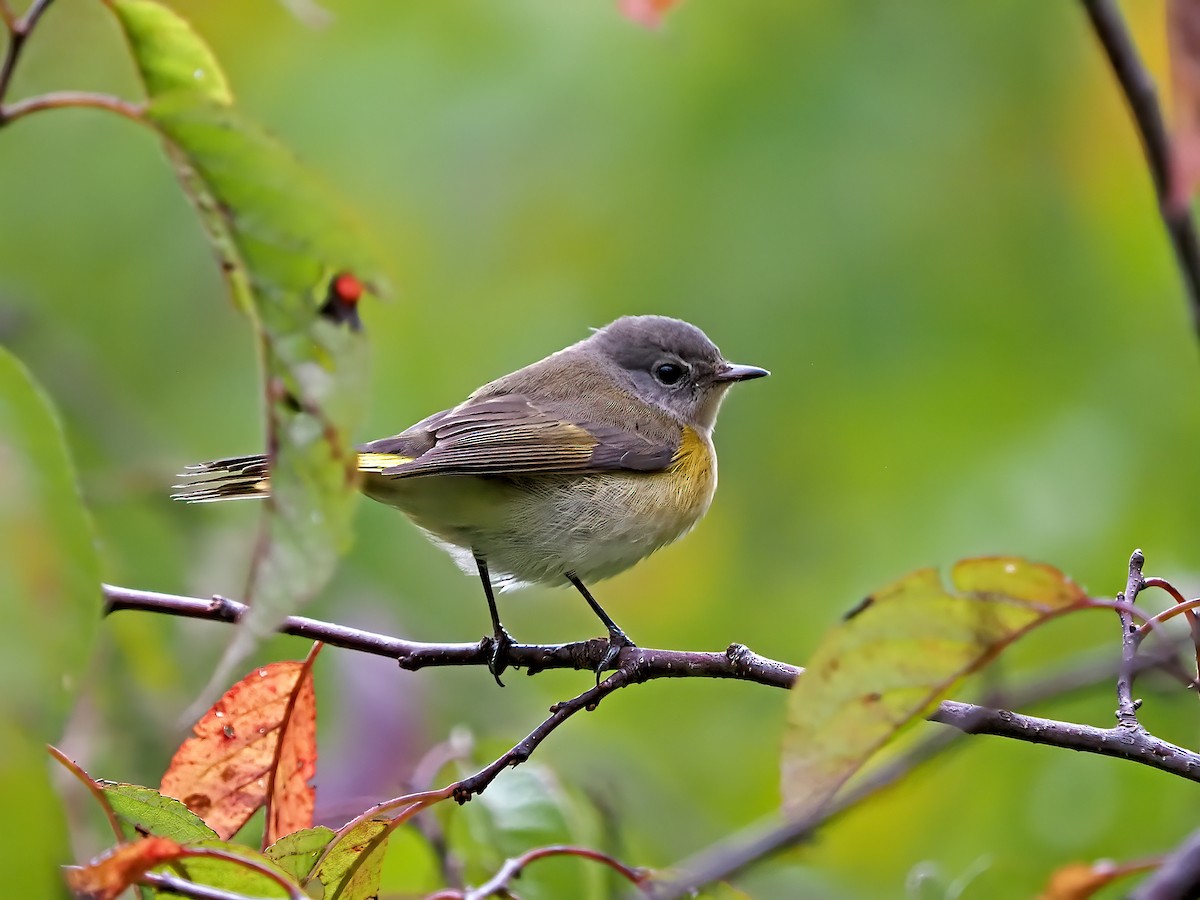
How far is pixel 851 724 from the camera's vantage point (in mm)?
1577

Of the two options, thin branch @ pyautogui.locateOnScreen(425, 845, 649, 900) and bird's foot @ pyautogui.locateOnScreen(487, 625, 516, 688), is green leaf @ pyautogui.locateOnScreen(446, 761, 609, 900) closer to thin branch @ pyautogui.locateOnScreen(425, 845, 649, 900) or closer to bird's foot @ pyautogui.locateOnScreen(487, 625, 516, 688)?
bird's foot @ pyautogui.locateOnScreen(487, 625, 516, 688)

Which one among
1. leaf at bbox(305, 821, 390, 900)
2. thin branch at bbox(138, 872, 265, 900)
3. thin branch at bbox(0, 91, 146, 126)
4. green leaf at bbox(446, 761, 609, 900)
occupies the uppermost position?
thin branch at bbox(0, 91, 146, 126)

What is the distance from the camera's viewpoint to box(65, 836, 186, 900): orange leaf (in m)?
1.57

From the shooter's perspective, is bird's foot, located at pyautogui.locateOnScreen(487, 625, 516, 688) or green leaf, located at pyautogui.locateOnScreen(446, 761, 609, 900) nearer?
green leaf, located at pyautogui.locateOnScreen(446, 761, 609, 900)

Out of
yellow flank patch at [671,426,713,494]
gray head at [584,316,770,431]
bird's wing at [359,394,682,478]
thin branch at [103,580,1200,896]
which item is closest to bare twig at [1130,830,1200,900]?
thin branch at [103,580,1200,896]

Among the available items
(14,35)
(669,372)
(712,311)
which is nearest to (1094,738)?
(14,35)

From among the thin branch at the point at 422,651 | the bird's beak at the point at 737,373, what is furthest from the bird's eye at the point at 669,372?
the thin branch at the point at 422,651

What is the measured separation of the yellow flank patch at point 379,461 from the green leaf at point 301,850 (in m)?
1.65

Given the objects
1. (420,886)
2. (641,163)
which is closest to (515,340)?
(641,163)

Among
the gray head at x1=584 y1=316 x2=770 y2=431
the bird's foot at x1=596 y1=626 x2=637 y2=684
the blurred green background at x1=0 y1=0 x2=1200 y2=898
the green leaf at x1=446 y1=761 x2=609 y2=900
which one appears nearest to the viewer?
the green leaf at x1=446 y1=761 x2=609 y2=900

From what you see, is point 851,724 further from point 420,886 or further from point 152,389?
point 152,389

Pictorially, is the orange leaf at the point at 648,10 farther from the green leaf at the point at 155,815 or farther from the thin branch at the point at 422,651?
the green leaf at the point at 155,815

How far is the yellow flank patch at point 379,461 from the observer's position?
142 inches

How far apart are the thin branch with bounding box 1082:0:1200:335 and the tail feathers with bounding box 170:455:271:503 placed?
2329mm
